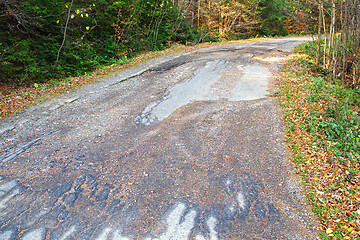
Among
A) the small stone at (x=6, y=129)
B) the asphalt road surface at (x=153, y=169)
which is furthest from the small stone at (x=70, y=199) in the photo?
the small stone at (x=6, y=129)

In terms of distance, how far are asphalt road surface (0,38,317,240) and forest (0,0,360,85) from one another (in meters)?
2.65

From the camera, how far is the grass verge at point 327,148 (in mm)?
3209

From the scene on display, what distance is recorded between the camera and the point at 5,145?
4.91 m

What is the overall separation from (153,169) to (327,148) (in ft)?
10.9

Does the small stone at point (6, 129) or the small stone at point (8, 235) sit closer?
the small stone at point (8, 235)

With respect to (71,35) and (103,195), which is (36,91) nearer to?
(71,35)

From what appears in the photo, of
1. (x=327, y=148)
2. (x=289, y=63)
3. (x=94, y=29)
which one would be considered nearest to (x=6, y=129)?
(x=327, y=148)

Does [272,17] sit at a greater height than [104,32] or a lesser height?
greater

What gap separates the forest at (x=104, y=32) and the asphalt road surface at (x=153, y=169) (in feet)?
8.71

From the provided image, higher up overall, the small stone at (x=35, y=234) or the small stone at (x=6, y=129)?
the small stone at (x=6, y=129)

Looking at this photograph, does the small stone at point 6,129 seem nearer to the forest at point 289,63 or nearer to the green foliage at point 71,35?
the forest at point 289,63

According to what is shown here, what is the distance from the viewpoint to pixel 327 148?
4434mm

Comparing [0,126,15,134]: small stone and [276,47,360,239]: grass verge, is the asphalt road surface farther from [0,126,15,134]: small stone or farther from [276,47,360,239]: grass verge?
[276,47,360,239]: grass verge

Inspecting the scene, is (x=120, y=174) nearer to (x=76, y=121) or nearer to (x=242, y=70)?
(x=76, y=121)
